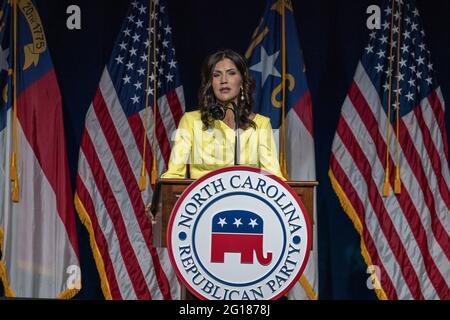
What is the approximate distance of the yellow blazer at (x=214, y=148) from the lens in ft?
15.6

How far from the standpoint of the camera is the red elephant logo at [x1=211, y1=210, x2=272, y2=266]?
387 cm

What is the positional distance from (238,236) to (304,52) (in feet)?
11.7

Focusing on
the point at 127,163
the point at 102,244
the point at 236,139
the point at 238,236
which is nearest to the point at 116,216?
the point at 102,244

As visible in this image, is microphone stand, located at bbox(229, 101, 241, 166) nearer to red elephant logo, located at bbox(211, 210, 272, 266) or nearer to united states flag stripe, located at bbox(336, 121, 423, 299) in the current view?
red elephant logo, located at bbox(211, 210, 272, 266)

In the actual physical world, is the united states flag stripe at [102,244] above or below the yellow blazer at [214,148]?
below

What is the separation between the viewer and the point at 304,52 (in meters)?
7.21

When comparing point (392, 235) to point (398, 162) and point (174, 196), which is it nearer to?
point (398, 162)

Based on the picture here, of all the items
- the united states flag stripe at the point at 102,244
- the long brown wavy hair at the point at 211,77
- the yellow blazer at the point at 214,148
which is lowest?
the united states flag stripe at the point at 102,244

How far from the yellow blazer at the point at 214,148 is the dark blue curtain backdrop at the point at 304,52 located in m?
2.34

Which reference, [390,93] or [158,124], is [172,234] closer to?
[158,124]

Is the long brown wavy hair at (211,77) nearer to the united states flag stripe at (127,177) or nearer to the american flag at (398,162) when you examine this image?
the united states flag stripe at (127,177)

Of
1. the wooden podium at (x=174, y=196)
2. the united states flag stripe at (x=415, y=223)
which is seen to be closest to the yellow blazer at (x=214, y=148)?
the wooden podium at (x=174, y=196)

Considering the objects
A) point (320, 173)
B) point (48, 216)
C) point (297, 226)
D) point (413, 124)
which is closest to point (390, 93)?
point (413, 124)

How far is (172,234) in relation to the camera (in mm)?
3859
